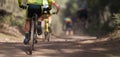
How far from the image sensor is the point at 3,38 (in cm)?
1529

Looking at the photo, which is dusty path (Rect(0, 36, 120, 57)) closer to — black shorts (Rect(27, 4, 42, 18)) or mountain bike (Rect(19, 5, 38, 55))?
mountain bike (Rect(19, 5, 38, 55))

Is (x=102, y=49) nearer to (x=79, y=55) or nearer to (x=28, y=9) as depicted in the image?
(x=79, y=55)

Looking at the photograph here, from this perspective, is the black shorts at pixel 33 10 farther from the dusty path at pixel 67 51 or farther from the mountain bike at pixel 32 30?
the dusty path at pixel 67 51

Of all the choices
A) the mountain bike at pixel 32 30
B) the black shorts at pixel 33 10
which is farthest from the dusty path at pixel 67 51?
the black shorts at pixel 33 10

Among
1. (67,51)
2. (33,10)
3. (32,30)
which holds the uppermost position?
(33,10)

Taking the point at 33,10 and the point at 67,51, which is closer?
the point at 33,10

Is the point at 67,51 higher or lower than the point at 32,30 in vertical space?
lower

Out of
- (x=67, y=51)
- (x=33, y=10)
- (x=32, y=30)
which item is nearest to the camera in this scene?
(x=32, y=30)

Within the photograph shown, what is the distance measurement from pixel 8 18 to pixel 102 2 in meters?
8.37

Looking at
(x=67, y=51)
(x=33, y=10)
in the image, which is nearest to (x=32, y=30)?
(x=33, y=10)

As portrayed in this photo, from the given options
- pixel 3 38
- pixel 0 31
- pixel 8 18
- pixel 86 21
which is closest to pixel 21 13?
pixel 8 18

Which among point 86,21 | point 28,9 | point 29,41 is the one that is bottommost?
point 86,21

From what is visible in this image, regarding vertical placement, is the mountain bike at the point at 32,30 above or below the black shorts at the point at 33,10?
below

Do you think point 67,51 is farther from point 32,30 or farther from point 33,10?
point 33,10
